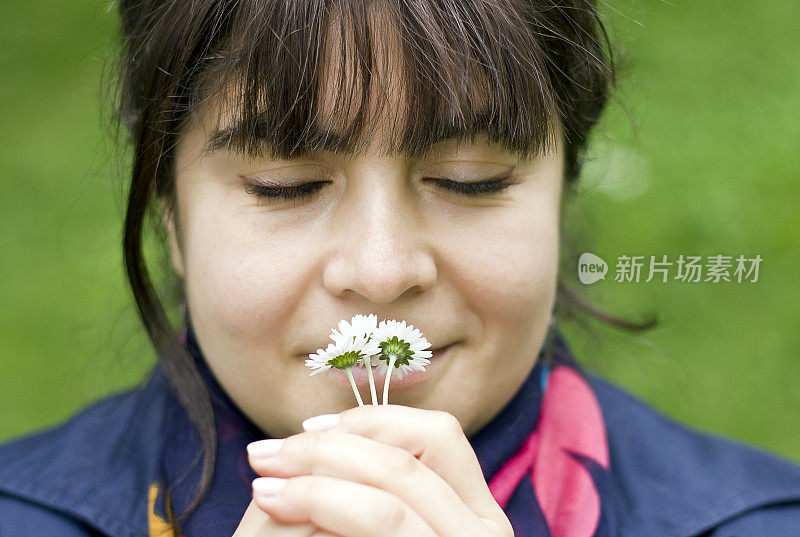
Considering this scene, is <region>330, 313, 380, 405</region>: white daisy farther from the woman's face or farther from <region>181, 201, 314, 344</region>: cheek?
<region>181, 201, 314, 344</region>: cheek

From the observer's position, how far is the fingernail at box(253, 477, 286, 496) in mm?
1299

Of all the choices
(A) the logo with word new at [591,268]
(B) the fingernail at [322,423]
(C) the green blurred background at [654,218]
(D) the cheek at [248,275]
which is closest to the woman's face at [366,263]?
(D) the cheek at [248,275]

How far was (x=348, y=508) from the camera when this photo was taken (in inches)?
48.7

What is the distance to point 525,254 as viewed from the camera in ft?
5.31

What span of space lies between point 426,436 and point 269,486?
24 centimetres

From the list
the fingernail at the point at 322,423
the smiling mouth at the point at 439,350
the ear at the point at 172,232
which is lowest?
the fingernail at the point at 322,423

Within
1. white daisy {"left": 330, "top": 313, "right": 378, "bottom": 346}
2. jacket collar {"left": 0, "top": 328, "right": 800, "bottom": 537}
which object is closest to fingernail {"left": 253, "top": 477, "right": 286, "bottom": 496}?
white daisy {"left": 330, "top": 313, "right": 378, "bottom": 346}

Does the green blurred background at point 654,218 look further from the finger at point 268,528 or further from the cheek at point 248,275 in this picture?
the finger at point 268,528

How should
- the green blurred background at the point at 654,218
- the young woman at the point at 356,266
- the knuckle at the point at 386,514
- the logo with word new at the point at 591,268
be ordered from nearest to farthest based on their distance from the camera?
the knuckle at the point at 386,514
the young woman at the point at 356,266
the logo with word new at the point at 591,268
the green blurred background at the point at 654,218

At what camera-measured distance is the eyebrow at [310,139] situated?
1.47 meters

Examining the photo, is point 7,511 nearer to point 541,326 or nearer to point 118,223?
point 541,326

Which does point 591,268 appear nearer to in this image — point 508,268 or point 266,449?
point 508,268

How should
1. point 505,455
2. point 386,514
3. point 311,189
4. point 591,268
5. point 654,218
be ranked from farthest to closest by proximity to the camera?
point 654,218 < point 591,268 < point 505,455 < point 311,189 < point 386,514

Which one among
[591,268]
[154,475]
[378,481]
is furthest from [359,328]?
[591,268]
